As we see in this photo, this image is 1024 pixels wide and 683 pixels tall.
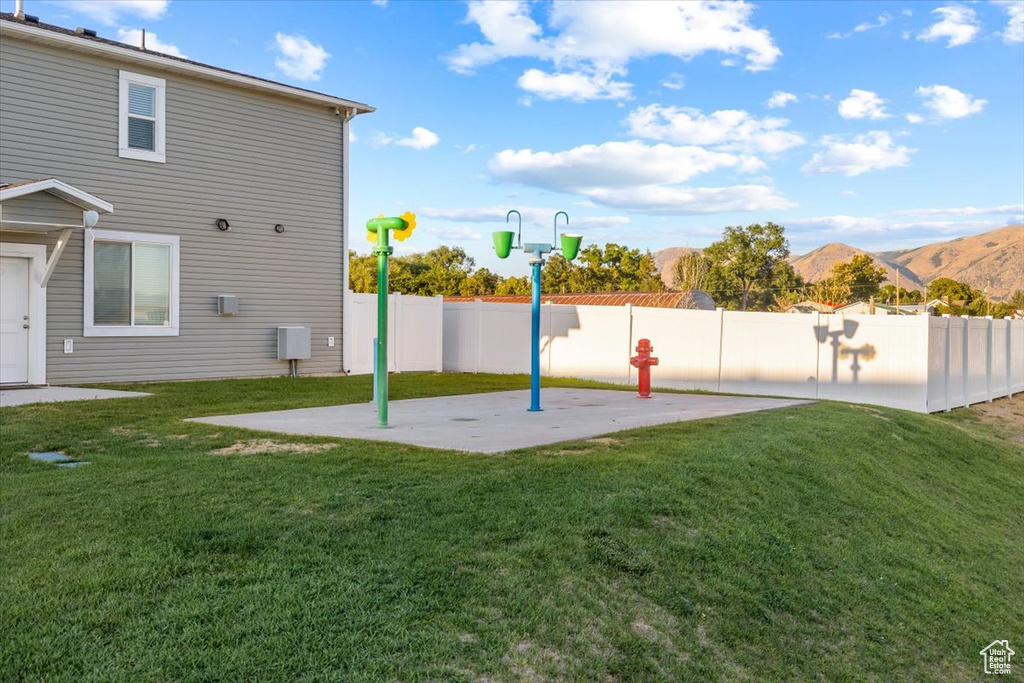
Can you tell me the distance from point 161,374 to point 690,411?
9126 mm

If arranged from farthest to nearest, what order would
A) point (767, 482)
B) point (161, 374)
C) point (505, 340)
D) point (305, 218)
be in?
point (505, 340)
point (305, 218)
point (161, 374)
point (767, 482)

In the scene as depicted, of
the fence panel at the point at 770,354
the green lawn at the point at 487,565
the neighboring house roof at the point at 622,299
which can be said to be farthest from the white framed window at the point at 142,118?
the neighboring house roof at the point at 622,299

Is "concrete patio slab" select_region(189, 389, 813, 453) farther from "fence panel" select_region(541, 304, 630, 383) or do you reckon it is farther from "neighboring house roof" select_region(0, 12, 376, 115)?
"neighboring house roof" select_region(0, 12, 376, 115)

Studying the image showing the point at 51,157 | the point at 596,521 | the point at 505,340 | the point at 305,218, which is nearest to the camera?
the point at 596,521

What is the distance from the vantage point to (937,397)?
16.9 metres

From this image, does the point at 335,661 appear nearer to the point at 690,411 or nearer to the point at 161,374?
the point at 690,411

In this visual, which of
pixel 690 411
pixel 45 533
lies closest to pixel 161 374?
pixel 690 411

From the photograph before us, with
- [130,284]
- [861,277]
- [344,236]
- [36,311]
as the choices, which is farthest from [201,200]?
[861,277]

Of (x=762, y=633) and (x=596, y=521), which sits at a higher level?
(x=596, y=521)

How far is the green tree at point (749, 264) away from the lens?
7256 cm

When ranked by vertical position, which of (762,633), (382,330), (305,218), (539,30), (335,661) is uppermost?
(539,30)

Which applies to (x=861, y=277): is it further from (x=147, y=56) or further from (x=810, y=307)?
(x=147, y=56)

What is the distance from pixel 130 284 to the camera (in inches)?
553

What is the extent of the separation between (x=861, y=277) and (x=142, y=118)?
233ft
